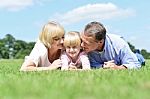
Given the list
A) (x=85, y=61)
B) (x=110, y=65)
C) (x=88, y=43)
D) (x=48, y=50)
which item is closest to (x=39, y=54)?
(x=48, y=50)

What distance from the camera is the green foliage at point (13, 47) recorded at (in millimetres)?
114731

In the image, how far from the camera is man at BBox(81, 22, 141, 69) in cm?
1042

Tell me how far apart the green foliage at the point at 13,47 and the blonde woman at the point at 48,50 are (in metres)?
101

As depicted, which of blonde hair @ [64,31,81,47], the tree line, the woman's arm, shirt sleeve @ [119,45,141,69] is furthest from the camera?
the tree line

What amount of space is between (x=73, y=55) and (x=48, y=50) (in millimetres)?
667

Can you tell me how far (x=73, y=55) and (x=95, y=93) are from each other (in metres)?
6.24

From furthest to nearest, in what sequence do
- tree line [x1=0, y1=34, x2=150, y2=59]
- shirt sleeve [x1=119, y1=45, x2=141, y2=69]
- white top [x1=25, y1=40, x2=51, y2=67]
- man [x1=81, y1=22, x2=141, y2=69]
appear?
tree line [x1=0, y1=34, x2=150, y2=59] < shirt sleeve [x1=119, y1=45, x2=141, y2=69] < white top [x1=25, y1=40, x2=51, y2=67] < man [x1=81, y1=22, x2=141, y2=69]

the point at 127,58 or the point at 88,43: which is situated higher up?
the point at 88,43

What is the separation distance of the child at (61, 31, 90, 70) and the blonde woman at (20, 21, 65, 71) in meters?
0.16

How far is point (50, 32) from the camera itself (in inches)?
409

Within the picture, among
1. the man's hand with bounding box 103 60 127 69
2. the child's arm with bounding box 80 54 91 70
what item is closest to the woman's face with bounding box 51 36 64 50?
the child's arm with bounding box 80 54 91 70

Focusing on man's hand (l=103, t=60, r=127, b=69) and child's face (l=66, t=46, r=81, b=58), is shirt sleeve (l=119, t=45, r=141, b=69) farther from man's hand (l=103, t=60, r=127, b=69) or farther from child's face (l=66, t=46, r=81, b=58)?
child's face (l=66, t=46, r=81, b=58)

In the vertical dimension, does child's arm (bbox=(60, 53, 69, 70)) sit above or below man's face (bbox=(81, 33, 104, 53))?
below

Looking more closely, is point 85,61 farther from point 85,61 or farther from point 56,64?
point 56,64
